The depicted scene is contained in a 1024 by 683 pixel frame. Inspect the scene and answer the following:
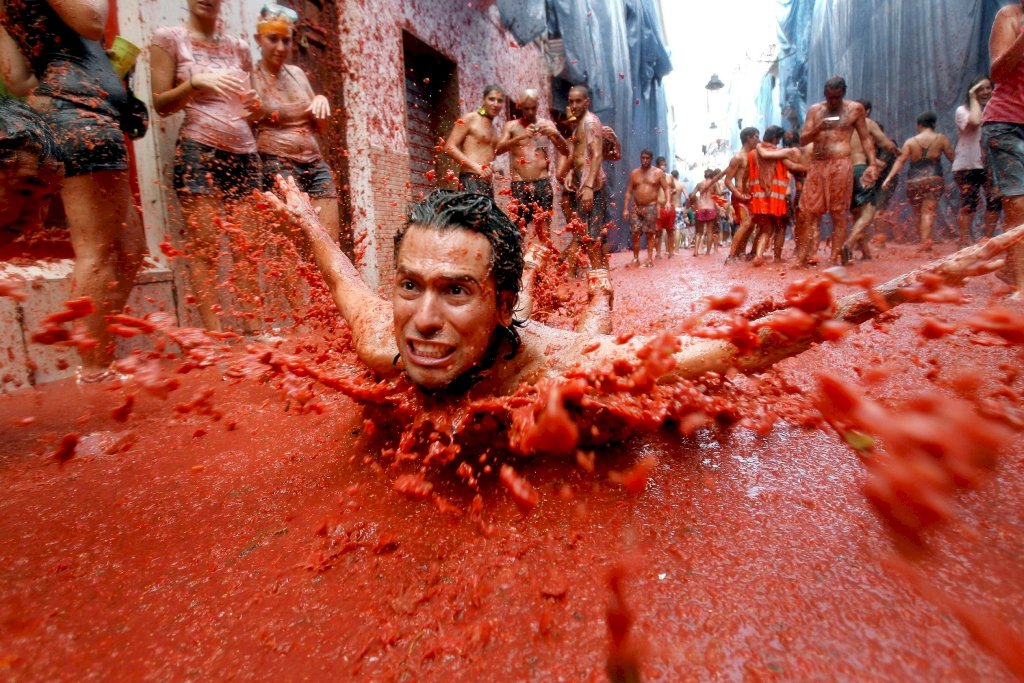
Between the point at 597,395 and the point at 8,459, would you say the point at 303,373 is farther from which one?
the point at 8,459

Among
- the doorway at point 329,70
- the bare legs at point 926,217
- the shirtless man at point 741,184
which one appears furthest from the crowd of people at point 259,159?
the shirtless man at point 741,184

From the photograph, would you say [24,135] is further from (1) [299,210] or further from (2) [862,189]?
(2) [862,189]

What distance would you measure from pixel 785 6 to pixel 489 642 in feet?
67.7

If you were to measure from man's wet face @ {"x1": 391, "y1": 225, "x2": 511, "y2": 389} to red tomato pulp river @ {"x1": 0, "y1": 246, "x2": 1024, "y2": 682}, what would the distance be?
49 cm

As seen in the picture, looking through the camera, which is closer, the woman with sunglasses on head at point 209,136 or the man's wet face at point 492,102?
the woman with sunglasses on head at point 209,136

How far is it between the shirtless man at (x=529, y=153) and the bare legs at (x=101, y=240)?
396cm

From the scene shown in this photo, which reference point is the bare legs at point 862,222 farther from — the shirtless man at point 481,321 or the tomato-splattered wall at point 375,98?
the shirtless man at point 481,321

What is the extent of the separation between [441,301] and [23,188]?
1676 mm

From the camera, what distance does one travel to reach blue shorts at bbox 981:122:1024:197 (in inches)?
145

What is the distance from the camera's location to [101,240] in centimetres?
293

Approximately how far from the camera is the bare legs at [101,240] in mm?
2855

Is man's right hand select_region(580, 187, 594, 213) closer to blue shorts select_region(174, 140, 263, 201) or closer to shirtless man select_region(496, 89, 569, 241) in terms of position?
shirtless man select_region(496, 89, 569, 241)

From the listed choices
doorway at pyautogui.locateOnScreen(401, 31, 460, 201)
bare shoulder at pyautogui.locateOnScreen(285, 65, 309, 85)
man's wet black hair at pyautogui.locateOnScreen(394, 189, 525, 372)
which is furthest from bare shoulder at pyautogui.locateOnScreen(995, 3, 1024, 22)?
doorway at pyautogui.locateOnScreen(401, 31, 460, 201)

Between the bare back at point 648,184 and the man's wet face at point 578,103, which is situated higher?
the man's wet face at point 578,103
